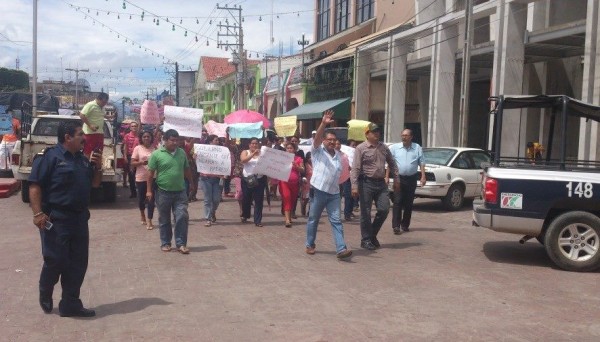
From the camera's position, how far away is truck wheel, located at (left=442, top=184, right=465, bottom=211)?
14562mm

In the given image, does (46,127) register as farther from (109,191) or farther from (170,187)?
(170,187)

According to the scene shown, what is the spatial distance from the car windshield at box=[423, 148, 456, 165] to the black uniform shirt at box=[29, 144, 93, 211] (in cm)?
1048

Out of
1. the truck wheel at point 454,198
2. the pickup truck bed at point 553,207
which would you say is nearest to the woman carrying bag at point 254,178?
the pickup truck bed at point 553,207

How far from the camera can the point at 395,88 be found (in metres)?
27.4

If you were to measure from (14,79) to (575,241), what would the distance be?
6895cm

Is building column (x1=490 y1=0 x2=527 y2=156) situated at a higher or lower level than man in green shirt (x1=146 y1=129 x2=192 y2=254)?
higher

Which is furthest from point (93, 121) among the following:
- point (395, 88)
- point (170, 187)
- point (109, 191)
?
point (395, 88)

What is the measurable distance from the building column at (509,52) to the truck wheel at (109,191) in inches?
467

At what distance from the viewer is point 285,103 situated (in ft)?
142

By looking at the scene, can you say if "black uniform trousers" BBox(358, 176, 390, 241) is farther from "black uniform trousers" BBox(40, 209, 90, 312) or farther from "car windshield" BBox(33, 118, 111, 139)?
"car windshield" BBox(33, 118, 111, 139)

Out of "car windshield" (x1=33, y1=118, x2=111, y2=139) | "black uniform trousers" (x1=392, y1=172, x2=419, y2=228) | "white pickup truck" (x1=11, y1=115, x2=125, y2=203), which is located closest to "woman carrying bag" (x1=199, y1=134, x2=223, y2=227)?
"black uniform trousers" (x1=392, y1=172, x2=419, y2=228)

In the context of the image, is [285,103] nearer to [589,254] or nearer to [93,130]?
[93,130]

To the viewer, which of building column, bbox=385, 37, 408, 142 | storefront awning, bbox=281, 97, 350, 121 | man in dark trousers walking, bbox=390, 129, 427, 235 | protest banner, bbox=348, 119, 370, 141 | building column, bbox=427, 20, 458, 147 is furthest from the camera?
storefront awning, bbox=281, 97, 350, 121

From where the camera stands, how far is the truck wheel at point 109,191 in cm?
1462
